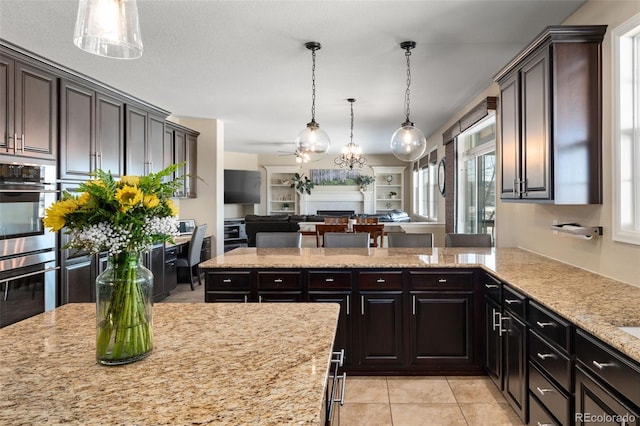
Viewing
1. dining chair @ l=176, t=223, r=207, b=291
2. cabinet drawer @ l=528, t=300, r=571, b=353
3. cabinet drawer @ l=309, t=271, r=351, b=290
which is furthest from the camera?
dining chair @ l=176, t=223, r=207, b=291

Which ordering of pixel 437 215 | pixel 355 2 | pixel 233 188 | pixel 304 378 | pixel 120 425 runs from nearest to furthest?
pixel 120 425, pixel 304 378, pixel 355 2, pixel 437 215, pixel 233 188

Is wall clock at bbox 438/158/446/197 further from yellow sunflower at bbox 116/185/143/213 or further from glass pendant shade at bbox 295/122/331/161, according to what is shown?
yellow sunflower at bbox 116/185/143/213

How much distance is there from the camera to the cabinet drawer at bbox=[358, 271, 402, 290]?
2.94 metres

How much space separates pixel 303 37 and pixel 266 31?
290mm

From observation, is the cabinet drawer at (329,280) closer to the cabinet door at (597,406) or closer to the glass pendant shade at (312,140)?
the glass pendant shade at (312,140)

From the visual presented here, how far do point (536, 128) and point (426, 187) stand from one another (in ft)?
21.5

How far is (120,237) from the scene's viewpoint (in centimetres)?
109

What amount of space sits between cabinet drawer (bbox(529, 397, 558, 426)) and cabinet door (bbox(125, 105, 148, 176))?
4425mm

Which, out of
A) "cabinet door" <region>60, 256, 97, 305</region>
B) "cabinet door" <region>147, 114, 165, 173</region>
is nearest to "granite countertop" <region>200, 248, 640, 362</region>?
"cabinet door" <region>60, 256, 97, 305</region>

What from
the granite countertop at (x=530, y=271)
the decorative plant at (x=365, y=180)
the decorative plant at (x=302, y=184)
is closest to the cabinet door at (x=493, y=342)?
the granite countertop at (x=530, y=271)

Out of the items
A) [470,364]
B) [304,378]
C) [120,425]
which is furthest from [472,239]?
[120,425]

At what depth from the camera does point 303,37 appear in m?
3.15

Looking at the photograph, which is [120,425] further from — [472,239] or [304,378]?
[472,239]

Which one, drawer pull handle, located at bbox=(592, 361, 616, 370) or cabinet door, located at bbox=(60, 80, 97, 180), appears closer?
drawer pull handle, located at bbox=(592, 361, 616, 370)
